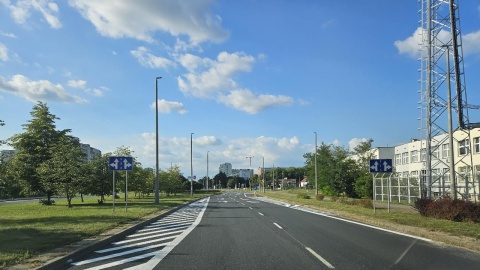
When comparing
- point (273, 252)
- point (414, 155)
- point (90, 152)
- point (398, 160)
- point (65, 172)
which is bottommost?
point (273, 252)

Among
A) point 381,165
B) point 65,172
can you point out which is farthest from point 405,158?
point 65,172

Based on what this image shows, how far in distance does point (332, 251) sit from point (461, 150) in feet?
145

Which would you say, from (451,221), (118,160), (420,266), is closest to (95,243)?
(420,266)

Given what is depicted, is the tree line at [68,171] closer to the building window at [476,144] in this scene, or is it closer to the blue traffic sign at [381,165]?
the building window at [476,144]

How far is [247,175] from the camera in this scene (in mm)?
180250

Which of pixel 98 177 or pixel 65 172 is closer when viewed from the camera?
pixel 65 172

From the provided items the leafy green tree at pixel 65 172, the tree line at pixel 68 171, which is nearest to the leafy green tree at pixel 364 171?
the tree line at pixel 68 171

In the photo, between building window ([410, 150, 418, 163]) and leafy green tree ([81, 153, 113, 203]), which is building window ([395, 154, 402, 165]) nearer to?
building window ([410, 150, 418, 163])

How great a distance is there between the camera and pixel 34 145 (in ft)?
140

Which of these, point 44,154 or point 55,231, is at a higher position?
point 44,154

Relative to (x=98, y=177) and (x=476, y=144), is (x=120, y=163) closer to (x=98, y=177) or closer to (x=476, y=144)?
(x=98, y=177)

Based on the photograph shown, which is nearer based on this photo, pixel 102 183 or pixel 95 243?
pixel 95 243

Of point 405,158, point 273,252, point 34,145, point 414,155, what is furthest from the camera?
point 405,158

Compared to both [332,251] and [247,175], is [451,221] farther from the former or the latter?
[247,175]
